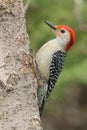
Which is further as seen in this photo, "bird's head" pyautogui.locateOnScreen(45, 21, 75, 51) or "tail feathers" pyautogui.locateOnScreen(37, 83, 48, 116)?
"bird's head" pyautogui.locateOnScreen(45, 21, 75, 51)

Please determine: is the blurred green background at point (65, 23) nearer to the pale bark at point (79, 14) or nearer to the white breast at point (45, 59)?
the pale bark at point (79, 14)

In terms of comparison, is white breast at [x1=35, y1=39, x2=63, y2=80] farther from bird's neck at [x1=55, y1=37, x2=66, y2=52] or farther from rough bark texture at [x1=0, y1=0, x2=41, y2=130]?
rough bark texture at [x1=0, y1=0, x2=41, y2=130]

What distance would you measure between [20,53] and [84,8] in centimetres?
511

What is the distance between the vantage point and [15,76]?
18.0ft

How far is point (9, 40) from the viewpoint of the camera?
553 centimetres

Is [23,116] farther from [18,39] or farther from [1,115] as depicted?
[18,39]

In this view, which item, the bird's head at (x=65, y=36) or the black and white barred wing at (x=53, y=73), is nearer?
the black and white barred wing at (x=53, y=73)

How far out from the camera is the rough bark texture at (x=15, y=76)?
5.41 meters

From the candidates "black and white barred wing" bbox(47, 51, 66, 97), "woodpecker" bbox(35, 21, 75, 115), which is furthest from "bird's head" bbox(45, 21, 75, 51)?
"black and white barred wing" bbox(47, 51, 66, 97)

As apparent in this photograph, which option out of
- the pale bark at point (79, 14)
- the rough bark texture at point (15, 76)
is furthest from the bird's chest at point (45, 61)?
the pale bark at point (79, 14)

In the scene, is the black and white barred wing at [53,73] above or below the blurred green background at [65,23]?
above

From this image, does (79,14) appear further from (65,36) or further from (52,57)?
(52,57)

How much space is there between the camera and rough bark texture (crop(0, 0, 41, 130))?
213 inches

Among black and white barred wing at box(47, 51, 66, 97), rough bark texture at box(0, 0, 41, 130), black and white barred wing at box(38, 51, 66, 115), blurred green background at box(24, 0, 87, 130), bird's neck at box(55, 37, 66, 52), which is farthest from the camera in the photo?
blurred green background at box(24, 0, 87, 130)
